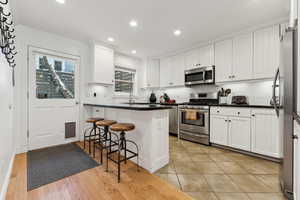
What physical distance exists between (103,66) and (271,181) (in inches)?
157

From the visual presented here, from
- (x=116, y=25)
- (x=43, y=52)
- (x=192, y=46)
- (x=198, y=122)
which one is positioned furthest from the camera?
(x=192, y=46)

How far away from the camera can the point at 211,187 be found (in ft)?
5.29

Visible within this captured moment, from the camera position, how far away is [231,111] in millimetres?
2709

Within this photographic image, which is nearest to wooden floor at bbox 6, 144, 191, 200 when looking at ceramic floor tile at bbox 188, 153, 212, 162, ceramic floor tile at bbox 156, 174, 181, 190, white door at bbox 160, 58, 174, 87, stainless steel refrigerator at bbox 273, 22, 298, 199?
ceramic floor tile at bbox 156, 174, 181, 190

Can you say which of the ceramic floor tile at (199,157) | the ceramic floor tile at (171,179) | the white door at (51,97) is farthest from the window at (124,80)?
the ceramic floor tile at (171,179)

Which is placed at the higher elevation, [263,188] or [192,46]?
[192,46]

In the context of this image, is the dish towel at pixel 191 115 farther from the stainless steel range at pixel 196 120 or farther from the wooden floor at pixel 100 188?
the wooden floor at pixel 100 188

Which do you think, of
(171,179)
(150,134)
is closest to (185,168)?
(171,179)

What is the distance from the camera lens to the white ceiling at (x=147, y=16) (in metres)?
2.08

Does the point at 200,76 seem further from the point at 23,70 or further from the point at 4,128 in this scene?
the point at 23,70

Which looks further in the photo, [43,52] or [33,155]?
[43,52]

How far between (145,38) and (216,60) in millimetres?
1879

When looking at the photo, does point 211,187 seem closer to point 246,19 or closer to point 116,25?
point 246,19

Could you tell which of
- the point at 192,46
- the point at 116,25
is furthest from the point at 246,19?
the point at 116,25
